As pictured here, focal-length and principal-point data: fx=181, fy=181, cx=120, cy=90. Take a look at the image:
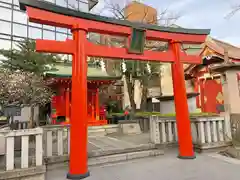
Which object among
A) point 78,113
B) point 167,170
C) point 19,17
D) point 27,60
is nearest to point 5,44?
point 19,17

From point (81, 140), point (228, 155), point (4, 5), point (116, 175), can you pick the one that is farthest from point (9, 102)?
point (4, 5)

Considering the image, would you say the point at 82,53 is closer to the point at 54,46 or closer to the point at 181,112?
the point at 54,46

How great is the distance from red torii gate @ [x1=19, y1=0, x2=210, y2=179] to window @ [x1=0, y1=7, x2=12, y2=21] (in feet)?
60.8

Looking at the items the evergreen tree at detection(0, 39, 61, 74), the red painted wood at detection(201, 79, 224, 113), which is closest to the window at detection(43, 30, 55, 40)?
the evergreen tree at detection(0, 39, 61, 74)

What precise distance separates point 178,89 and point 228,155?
2.70 meters

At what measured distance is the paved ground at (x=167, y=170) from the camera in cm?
384

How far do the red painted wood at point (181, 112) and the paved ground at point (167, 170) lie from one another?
34 centimetres

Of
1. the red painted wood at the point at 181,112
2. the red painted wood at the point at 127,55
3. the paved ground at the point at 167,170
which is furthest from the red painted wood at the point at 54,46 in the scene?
the red painted wood at the point at 181,112

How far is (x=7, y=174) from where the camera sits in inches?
136

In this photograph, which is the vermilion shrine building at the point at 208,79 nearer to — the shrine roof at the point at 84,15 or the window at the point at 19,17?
the shrine roof at the point at 84,15

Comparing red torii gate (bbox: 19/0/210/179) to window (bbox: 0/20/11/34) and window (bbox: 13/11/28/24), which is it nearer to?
window (bbox: 0/20/11/34)

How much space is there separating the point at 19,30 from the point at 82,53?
19.0 metres

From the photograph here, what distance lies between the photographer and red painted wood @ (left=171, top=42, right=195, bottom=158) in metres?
5.12

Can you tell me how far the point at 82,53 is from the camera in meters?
4.21
